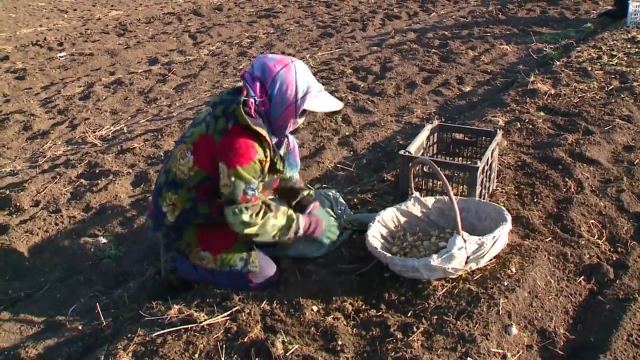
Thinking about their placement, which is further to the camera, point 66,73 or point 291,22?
point 291,22

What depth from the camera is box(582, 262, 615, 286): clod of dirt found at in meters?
4.21

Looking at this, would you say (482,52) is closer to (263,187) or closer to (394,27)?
(394,27)

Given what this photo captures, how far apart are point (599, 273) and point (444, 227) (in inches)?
38.0

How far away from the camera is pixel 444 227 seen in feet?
14.5

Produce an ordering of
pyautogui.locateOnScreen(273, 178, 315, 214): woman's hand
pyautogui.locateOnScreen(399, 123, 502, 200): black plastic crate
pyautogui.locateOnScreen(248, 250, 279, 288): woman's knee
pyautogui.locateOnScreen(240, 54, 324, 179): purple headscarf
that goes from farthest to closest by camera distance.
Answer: pyautogui.locateOnScreen(399, 123, 502, 200): black plastic crate, pyautogui.locateOnScreen(273, 178, 315, 214): woman's hand, pyautogui.locateOnScreen(248, 250, 279, 288): woman's knee, pyautogui.locateOnScreen(240, 54, 324, 179): purple headscarf

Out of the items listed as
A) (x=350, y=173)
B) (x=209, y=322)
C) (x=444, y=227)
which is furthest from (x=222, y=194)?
(x=350, y=173)

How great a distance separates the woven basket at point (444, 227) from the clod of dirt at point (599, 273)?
611 mm

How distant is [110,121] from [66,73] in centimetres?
185

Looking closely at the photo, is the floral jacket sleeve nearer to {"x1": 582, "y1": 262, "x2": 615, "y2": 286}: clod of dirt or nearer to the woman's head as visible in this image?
the woman's head

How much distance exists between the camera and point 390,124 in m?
6.51

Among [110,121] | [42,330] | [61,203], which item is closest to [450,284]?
[42,330]

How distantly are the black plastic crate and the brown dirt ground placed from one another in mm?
284

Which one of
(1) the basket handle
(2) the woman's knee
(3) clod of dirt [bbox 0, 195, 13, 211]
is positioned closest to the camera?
(1) the basket handle

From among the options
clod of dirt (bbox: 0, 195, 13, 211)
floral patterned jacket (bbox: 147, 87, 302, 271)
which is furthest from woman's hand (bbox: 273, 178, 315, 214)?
clod of dirt (bbox: 0, 195, 13, 211)
